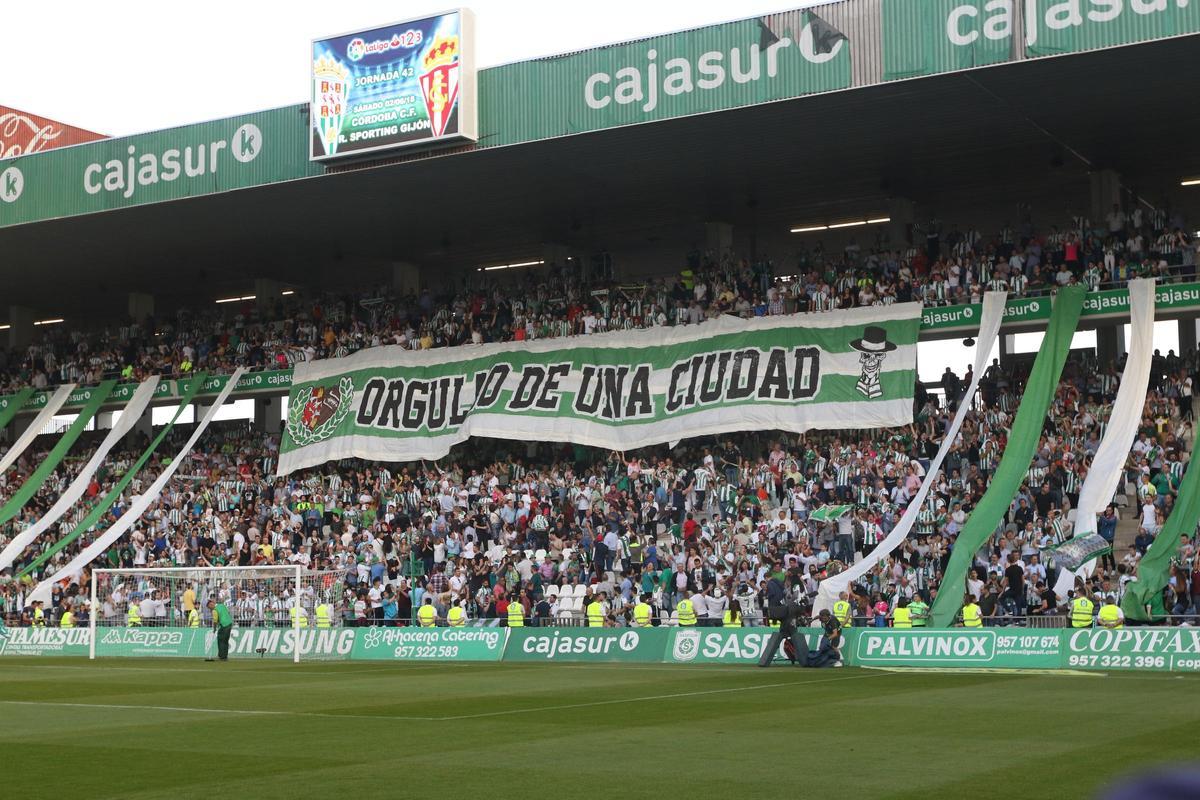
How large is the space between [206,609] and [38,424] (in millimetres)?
17862

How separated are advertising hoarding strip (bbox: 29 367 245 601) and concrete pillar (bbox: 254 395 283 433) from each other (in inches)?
150

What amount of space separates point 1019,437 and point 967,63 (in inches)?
335

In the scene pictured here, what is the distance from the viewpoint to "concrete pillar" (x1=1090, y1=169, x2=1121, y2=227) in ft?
136

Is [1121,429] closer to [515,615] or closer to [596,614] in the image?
[596,614]

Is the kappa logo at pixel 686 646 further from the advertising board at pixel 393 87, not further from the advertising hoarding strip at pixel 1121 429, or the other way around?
the advertising board at pixel 393 87

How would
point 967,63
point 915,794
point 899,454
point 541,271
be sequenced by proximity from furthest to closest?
A: point 541,271, point 899,454, point 967,63, point 915,794

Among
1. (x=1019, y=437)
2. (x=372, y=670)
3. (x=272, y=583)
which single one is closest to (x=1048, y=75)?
(x=1019, y=437)

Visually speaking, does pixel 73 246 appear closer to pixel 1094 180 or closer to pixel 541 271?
pixel 541 271

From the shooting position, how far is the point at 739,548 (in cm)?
3428

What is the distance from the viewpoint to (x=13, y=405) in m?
53.5

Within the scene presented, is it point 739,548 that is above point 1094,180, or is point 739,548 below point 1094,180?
below

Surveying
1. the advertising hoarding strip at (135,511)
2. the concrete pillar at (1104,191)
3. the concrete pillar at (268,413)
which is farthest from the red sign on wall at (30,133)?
the concrete pillar at (1104,191)

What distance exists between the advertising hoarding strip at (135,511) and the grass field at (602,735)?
18.1 meters

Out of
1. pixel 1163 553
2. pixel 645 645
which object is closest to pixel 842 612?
pixel 645 645
